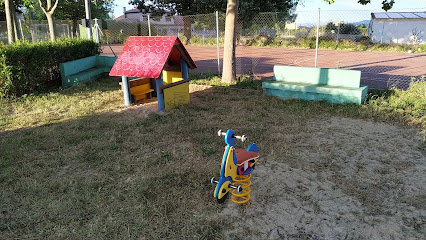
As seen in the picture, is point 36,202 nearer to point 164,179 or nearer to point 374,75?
point 164,179

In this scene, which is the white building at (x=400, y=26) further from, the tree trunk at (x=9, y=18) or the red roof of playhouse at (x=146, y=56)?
the tree trunk at (x=9, y=18)

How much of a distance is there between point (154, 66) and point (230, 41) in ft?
10.4

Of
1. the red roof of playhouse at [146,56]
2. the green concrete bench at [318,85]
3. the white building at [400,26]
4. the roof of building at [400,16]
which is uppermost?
the roof of building at [400,16]

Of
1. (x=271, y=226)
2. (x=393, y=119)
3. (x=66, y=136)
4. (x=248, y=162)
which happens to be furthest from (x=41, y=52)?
(x=393, y=119)

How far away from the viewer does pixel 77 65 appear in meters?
10.2

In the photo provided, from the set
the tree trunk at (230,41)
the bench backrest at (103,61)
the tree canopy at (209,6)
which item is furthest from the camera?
the tree canopy at (209,6)

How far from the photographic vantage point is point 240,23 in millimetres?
22875

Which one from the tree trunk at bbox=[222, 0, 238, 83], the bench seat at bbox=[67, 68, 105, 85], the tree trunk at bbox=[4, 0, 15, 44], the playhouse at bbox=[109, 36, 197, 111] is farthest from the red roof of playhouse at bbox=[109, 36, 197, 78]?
the tree trunk at bbox=[4, 0, 15, 44]

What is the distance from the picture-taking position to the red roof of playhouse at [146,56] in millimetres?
6957

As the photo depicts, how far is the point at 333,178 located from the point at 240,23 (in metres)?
20.3

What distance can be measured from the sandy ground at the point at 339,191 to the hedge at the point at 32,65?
22.5 feet

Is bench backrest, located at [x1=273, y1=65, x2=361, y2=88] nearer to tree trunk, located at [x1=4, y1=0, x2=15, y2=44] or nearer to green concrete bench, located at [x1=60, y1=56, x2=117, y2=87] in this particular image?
green concrete bench, located at [x1=60, y1=56, x2=117, y2=87]

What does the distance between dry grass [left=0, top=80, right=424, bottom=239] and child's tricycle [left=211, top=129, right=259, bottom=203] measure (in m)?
0.24

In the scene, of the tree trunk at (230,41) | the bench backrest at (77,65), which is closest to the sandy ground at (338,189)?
the tree trunk at (230,41)
